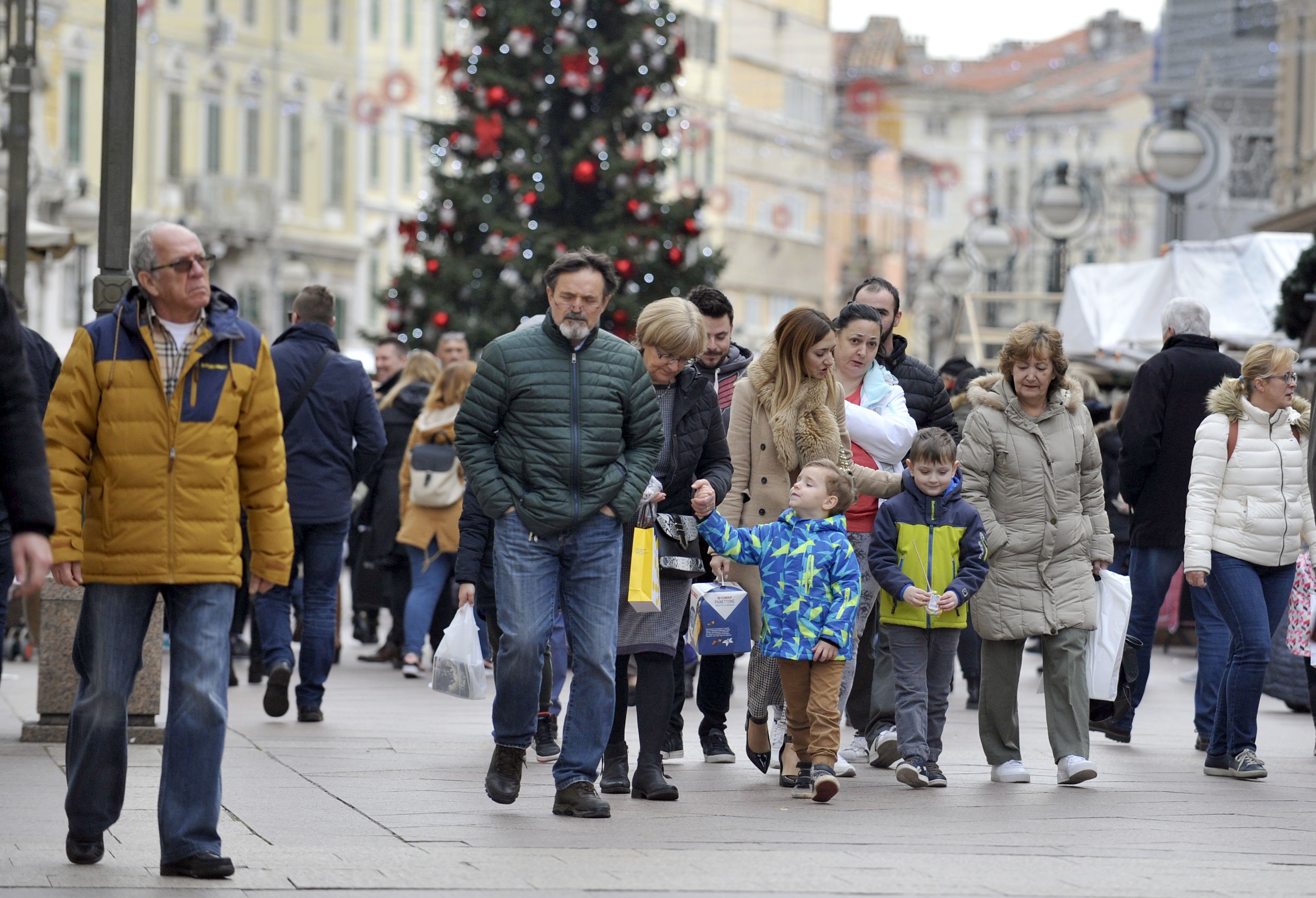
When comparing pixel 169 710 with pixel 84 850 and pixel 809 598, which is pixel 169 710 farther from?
pixel 809 598

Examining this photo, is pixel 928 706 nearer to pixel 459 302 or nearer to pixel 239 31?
pixel 459 302

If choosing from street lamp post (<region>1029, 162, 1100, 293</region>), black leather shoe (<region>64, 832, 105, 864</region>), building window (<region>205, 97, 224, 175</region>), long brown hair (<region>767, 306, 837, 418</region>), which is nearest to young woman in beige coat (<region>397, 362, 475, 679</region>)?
long brown hair (<region>767, 306, 837, 418</region>)

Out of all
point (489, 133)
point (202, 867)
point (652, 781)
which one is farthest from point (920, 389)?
point (489, 133)

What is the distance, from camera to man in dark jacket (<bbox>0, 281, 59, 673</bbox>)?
618cm

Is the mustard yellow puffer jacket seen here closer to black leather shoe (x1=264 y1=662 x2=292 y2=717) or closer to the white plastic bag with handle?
the white plastic bag with handle

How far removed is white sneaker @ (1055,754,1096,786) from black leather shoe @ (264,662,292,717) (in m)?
3.82

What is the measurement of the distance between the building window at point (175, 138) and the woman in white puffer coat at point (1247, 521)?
46856 mm

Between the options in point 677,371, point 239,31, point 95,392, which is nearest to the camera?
point 95,392

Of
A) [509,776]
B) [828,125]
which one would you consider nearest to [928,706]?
[509,776]

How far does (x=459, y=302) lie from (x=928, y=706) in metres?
17.1

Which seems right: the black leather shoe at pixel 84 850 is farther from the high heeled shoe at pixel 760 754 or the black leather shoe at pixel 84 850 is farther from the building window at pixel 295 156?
the building window at pixel 295 156

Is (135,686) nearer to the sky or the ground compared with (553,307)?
nearer to the ground

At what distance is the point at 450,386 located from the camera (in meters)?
14.5

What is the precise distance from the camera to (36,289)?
1927 inches
